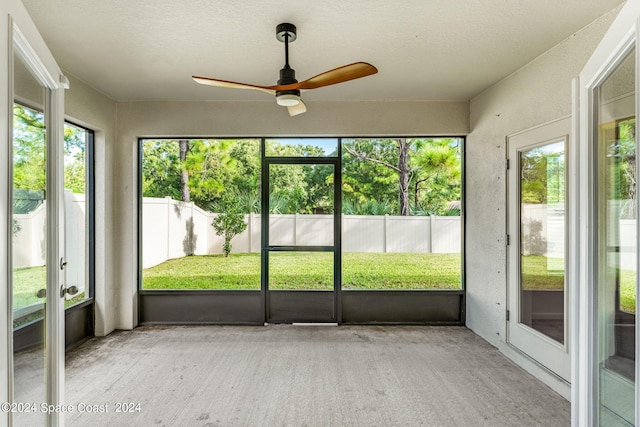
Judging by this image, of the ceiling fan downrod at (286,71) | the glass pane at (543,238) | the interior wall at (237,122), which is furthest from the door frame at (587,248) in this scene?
the interior wall at (237,122)

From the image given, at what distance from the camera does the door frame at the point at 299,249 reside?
4.16m

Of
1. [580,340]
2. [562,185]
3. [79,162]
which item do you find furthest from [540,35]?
[79,162]

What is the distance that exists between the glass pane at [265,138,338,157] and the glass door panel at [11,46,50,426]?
2.77m

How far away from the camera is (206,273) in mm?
4203

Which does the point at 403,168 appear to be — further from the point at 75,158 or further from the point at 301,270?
the point at 75,158

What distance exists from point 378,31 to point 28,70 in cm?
204

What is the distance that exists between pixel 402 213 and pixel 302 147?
4.80 ft

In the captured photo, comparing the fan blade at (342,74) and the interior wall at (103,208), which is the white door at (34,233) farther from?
the interior wall at (103,208)

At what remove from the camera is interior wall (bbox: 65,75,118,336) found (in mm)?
3703

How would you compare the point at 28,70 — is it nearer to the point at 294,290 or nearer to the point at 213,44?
the point at 213,44

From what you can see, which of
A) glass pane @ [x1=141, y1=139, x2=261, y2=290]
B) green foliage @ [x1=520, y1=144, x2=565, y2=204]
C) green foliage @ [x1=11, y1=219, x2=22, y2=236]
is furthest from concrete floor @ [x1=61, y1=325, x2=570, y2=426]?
green foliage @ [x1=11, y1=219, x2=22, y2=236]

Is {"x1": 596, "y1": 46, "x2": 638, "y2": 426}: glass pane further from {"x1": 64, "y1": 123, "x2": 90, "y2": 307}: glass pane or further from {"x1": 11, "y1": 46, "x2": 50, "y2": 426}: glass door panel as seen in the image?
{"x1": 64, "y1": 123, "x2": 90, "y2": 307}: glass pane

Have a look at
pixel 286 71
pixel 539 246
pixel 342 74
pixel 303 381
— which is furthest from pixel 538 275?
pixel 286 71

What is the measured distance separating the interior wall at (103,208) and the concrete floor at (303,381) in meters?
0.32
